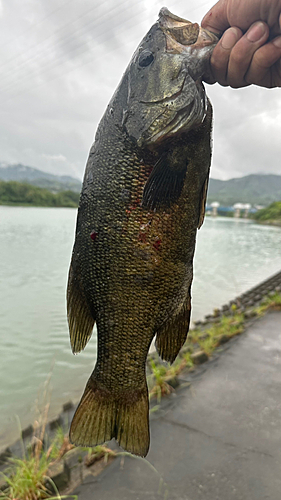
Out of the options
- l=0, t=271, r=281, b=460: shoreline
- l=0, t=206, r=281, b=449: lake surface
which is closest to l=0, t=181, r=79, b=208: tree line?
l=0, t=206, r=281, b=449: lake surface

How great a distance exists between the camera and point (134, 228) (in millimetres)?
1577

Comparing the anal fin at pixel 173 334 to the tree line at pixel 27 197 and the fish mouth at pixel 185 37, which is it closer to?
the fish mouth at pixel 185 37

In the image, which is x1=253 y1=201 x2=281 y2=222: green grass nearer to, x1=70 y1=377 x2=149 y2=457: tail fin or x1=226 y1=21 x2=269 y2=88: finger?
x1=226 y1=21 x2=269 y2=88: finger

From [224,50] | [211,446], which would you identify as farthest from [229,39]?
[211,446]

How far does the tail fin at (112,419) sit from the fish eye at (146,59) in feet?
5.11

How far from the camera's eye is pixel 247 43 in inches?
57.5

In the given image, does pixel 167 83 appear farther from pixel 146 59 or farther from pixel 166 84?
pixel 146 59

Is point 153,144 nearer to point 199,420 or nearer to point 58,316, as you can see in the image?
point 199,420

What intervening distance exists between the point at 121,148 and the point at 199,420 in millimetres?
3934

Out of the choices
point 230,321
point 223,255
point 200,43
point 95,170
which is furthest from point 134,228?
point 223,255

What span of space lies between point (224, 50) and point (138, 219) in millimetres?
808

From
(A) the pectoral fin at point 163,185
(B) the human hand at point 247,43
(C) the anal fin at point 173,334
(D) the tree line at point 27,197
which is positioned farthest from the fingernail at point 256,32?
(D) the tree line at point 27,197

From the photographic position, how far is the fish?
1.57 metres

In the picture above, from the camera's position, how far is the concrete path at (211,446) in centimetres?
332
